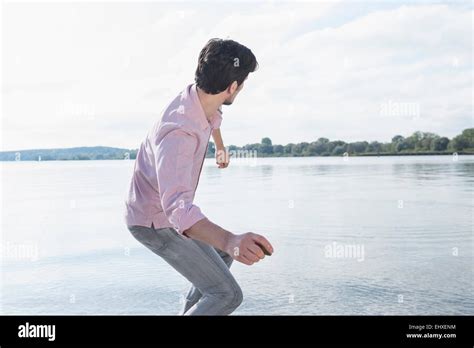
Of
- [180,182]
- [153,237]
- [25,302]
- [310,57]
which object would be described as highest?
[310,57]

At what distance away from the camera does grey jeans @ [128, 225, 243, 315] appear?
6.97 feet

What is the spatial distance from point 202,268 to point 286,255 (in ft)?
7.48

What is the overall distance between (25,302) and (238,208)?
10.4 feet

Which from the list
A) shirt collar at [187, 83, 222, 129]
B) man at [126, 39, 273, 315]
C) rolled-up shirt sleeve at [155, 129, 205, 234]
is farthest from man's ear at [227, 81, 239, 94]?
rolled-up shirt sleeve at [155, 129, 205, 234]

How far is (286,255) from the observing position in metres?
4.35

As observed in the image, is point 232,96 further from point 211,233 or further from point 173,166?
point 211,233

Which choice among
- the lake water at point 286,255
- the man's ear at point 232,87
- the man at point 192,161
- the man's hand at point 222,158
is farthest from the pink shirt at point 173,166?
the lake water at point 286,255

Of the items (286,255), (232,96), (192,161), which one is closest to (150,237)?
(192,161)

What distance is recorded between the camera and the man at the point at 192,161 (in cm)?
192

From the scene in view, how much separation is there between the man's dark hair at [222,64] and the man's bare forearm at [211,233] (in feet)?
1.67

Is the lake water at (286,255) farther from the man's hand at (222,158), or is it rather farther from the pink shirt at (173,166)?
the pink shirt at (173,166)
